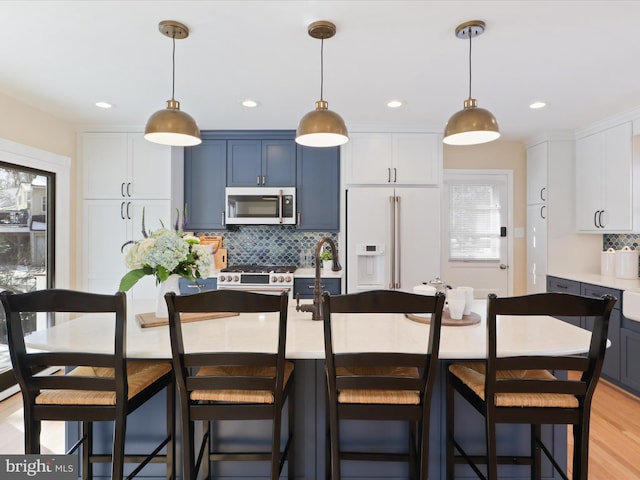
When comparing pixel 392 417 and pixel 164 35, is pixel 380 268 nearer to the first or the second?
pixel 392 417

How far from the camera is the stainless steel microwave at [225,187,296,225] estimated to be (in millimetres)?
3896

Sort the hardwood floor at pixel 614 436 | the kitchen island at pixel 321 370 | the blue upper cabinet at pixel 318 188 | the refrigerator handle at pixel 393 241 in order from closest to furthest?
the kitchen island at pixel 321 370, the hardwood floor at pixel 614 436, the refrigerator handle at pixel 393 241, the blue upper cabinet at pixel 318 188

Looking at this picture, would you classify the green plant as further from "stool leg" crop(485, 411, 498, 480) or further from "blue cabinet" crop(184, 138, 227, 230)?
"stool leg" crop(485, 411, 498, 480)

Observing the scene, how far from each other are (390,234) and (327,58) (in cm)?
188

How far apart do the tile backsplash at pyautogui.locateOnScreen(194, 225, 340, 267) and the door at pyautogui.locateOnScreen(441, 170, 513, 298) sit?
1504 millimetres

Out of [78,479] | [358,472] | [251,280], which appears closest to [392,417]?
[358,472]

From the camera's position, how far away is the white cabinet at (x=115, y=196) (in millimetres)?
3816

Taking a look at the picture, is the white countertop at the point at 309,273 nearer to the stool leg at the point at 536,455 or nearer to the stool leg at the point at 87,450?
the stool leg at the point at 87,450

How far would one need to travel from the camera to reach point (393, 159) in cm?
379

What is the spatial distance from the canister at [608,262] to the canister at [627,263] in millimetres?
85

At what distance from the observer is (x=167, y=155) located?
382 centimetres

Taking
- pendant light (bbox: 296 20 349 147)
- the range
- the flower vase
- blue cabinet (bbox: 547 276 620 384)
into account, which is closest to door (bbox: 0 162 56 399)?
the range

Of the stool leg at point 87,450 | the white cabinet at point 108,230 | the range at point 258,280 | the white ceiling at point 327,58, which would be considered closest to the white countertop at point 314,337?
the stool leg at point 87,450

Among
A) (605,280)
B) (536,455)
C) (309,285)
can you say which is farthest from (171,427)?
(605,280)
